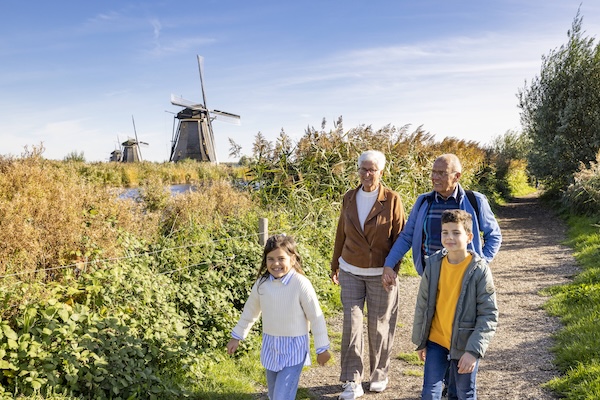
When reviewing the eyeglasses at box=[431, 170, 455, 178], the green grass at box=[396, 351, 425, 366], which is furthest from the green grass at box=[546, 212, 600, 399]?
the eyeglasses at box=[431, 170, 455, 178]

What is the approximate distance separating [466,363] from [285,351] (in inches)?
44.9

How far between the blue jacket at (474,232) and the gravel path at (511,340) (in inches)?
51.9

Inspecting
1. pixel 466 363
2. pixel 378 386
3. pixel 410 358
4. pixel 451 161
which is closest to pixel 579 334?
pixel 410 358

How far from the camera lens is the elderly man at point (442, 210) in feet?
12.7

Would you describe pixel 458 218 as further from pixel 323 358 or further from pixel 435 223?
pixel 323 358

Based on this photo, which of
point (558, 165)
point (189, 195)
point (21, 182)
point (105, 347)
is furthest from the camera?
point (558, 165)

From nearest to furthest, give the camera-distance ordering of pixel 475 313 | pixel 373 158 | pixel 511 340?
pixel 475 313, pixel 373 158, pixel 511 340

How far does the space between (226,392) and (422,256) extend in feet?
6.59

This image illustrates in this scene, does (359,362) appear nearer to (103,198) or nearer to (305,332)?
(305,332)

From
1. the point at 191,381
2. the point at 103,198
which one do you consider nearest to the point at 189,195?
the point at 103,198

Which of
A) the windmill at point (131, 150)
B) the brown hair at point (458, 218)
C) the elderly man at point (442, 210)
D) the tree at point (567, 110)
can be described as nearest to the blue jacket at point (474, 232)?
the elderly man at point (442, 210)

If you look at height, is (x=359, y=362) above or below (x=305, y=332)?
below

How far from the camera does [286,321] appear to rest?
3385mm

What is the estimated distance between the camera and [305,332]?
11.2 ft
